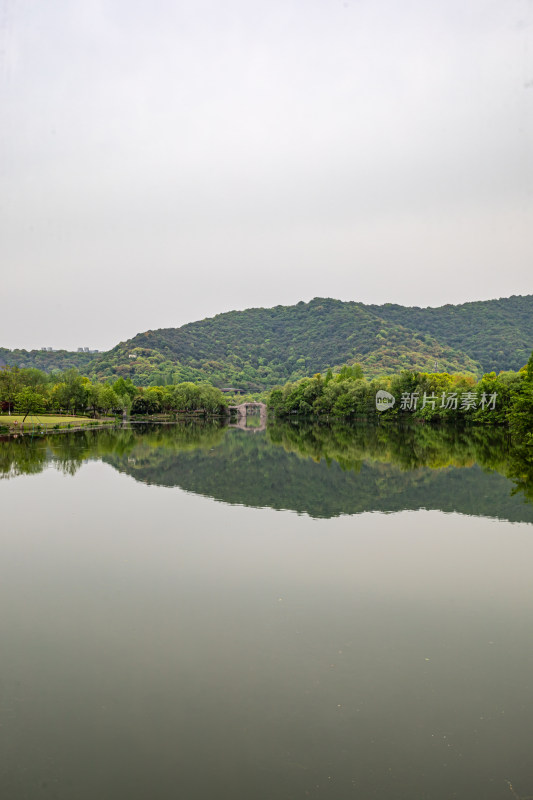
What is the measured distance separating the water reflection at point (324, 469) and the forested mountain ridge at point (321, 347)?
90.9 metres

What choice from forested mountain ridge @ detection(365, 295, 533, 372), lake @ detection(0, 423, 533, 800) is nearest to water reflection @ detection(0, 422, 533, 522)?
lake @ detection(0, 423, 533, 800)

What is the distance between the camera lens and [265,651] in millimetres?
7883

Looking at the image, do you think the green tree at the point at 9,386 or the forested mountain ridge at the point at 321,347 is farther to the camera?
the forested mountain ridge at the point at 321,347

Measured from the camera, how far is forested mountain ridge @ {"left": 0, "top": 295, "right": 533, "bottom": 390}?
14388cm

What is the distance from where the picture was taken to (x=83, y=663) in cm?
759

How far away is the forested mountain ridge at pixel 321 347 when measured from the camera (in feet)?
472

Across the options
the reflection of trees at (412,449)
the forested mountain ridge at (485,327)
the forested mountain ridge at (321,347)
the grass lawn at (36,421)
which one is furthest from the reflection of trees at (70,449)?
the forested mountain ridge at (485,327)

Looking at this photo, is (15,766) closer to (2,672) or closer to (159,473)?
(2,672)

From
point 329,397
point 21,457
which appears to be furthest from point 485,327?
point 21,457

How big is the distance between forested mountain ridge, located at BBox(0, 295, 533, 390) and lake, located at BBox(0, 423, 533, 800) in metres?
116

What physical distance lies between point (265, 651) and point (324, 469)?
19446 millimetres

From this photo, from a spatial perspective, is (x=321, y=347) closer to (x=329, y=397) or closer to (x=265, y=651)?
(x=329, y=397)

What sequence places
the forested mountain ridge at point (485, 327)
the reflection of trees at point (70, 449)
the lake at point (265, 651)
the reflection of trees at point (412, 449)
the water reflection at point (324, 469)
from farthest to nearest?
the forested mountain ridge at point (485, 327), the reflection of trees at point (412, 449), the reflection of trees at point (70, 449), the water reflection at point (324, 469), the lake at point (265, 651)

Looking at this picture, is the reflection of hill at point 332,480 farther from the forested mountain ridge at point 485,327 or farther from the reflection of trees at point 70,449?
the forested mountain ridge at point 485,327
